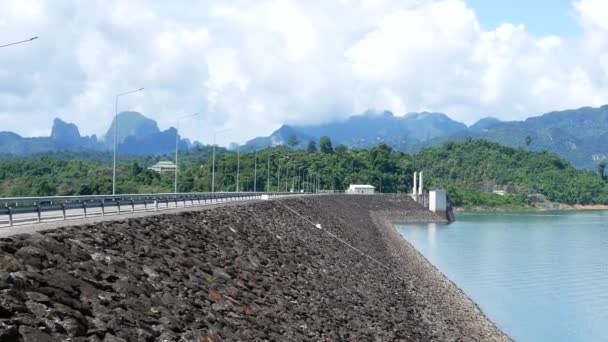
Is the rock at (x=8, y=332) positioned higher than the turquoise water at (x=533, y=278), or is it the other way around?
the rock at (x=8, y=332)

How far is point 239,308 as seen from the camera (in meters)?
20.9

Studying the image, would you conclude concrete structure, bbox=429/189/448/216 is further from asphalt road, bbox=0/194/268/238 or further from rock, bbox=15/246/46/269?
rock, bbox=15/246/46/269

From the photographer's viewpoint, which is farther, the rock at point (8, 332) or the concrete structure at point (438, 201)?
the concrete structure at point (438, 201)

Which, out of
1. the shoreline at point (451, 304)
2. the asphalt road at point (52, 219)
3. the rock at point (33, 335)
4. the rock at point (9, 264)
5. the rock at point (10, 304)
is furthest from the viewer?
the shoreline at point (451, 304)

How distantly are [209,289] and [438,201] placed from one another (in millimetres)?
148972

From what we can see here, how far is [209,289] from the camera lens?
842 inches

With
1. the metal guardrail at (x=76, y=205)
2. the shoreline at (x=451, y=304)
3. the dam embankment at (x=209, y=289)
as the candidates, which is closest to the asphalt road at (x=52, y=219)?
the metal guardrail at (x=76, y=205)

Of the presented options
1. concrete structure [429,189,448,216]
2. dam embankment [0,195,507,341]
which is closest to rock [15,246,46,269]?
dam embankment [0,195,507,341]

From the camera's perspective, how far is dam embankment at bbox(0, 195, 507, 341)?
553 inches

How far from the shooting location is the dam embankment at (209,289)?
1404cm

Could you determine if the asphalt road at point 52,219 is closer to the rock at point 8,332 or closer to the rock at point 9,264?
the rock at point 9,264

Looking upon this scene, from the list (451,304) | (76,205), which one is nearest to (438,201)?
(451,304)

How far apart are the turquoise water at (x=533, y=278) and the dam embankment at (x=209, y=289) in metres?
3.14

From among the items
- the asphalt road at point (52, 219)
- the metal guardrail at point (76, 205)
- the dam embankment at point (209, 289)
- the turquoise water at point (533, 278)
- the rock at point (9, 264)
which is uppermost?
the metal guardrail at point (76, 205)
